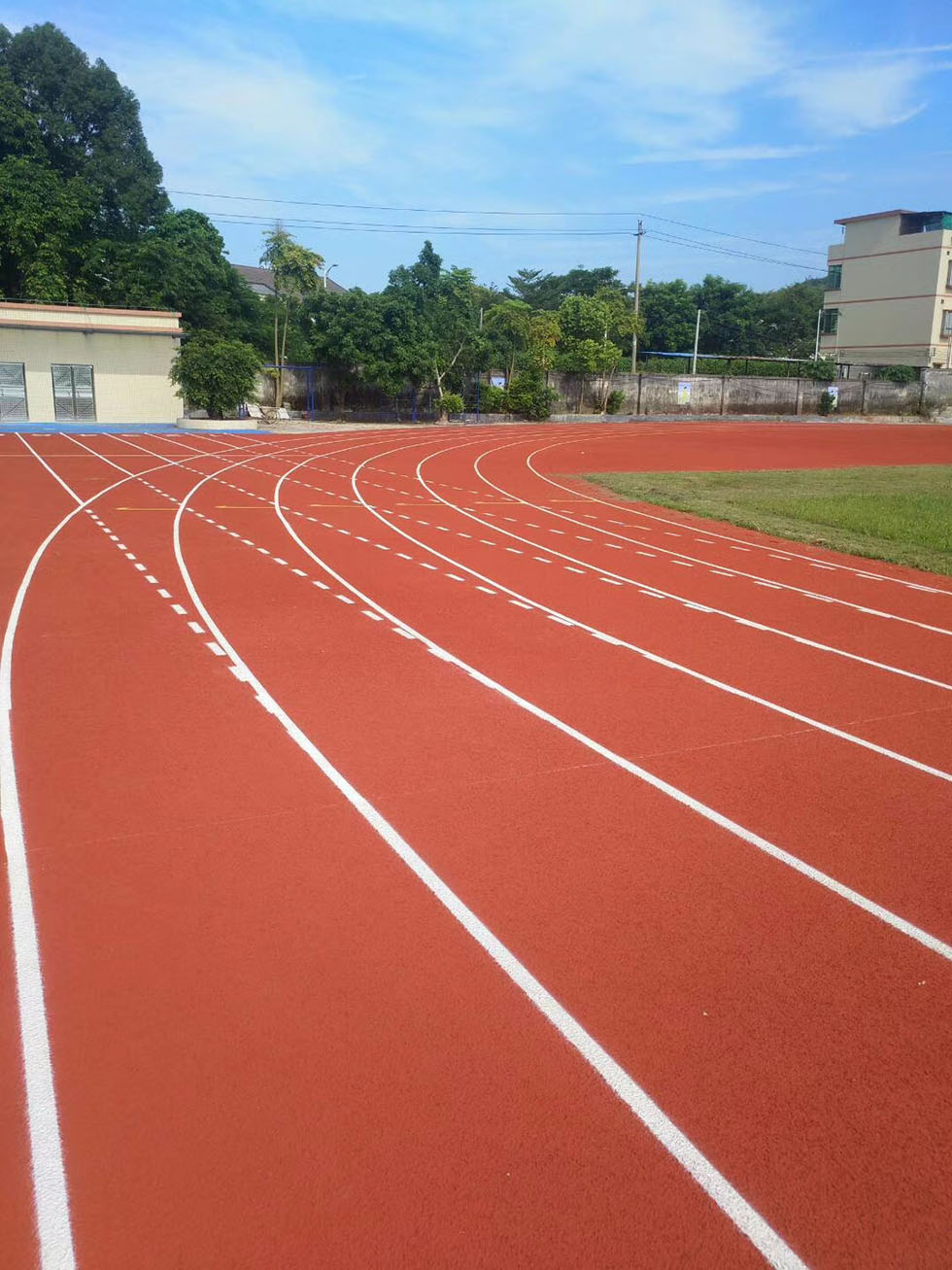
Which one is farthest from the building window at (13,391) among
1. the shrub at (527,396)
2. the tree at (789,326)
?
the tree at (789,326)

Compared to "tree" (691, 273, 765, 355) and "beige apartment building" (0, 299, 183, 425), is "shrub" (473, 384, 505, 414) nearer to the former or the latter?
"beige apartment building" (0, 299, 183, 425)

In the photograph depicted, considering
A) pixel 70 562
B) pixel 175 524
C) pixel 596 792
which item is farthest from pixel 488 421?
pixel 596 792

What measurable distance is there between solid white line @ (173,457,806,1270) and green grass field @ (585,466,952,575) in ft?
36.0

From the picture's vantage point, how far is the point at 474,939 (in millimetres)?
4469

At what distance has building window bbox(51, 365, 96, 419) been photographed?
1442 inches

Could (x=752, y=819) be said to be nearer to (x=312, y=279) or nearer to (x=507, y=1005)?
(x=507, y=1005)

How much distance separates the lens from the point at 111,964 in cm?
425

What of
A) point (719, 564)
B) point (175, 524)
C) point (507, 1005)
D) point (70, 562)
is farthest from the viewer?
point (175, 524)

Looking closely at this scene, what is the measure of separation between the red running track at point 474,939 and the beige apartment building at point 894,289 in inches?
2178

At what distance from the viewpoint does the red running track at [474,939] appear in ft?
9.97

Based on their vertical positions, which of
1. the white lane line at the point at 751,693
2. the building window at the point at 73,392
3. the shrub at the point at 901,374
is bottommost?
the white lane line at the point at 751,693

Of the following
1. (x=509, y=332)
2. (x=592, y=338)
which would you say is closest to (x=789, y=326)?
(x=592, y=338)

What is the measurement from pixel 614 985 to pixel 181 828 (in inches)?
103

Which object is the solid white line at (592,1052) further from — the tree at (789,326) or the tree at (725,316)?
the tree at (789,326)
